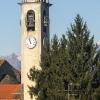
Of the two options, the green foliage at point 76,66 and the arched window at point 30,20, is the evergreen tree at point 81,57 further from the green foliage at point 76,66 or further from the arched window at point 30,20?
the arched window at point 30,20

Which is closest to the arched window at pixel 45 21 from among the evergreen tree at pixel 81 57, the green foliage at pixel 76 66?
the green foliage at pixel 76 66

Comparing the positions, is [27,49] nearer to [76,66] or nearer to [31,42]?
[31,42]

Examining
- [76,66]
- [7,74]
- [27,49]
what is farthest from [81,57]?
[7,74]

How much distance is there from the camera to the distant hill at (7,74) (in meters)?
94.4

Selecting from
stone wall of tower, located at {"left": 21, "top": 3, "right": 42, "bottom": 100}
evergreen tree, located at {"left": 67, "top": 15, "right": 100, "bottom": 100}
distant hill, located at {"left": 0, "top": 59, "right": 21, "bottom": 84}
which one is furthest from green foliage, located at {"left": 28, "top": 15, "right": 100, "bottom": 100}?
distant hill, located at {"left": 0, "top": 59, "right": 21, "bottom": 84}

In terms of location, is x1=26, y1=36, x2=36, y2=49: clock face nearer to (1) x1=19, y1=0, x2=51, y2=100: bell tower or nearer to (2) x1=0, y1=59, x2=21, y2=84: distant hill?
(1) x1=19, y1=0, x2=51, y2=100: bell tower

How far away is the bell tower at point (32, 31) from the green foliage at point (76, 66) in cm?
1986

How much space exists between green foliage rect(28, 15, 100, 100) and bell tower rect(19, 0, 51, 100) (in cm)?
1986

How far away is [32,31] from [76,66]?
80.3 feet

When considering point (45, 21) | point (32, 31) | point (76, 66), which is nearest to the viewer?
point (76, 66)

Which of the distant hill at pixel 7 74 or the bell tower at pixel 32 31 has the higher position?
the bell tower at pixel 32 31

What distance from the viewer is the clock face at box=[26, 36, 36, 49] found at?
251 ft

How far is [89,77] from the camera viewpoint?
172 feet

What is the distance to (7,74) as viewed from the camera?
96.7 metres
